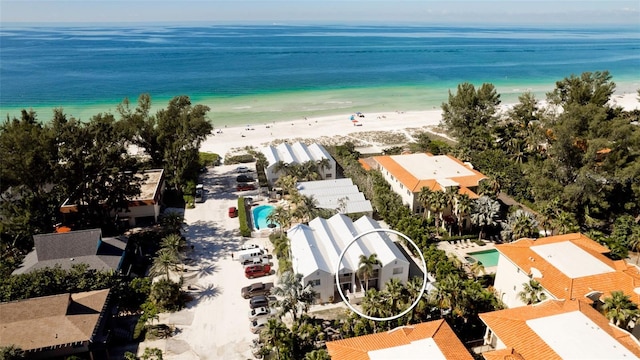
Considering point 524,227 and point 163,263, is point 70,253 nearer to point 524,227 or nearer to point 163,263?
point 163,263

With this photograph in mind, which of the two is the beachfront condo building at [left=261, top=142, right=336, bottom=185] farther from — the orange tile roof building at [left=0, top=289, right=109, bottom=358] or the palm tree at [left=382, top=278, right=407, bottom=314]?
the palm tree at [left=382, top=278, right=407, bottom=314]

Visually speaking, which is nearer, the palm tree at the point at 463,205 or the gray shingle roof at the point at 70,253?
the gray shingle roof at the point at 70,253

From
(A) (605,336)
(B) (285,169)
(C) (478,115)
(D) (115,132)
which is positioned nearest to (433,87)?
(C) (478,115)

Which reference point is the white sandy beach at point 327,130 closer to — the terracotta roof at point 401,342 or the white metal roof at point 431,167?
the white metal roof at point 431,167

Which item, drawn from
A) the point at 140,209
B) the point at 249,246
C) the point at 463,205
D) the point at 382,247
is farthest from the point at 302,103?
the point at 382,247

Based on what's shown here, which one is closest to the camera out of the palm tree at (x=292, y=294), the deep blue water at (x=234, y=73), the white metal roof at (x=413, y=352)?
the white metal roof at (x=413, y=352)

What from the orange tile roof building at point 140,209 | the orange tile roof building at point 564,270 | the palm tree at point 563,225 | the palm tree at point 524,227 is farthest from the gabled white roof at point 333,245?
the orange tile roof building at point 140,209

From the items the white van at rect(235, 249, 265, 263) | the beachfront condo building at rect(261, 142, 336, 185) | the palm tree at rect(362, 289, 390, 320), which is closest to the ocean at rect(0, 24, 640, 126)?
the beachfront condo building at rect(261, 142, 336, 185)
